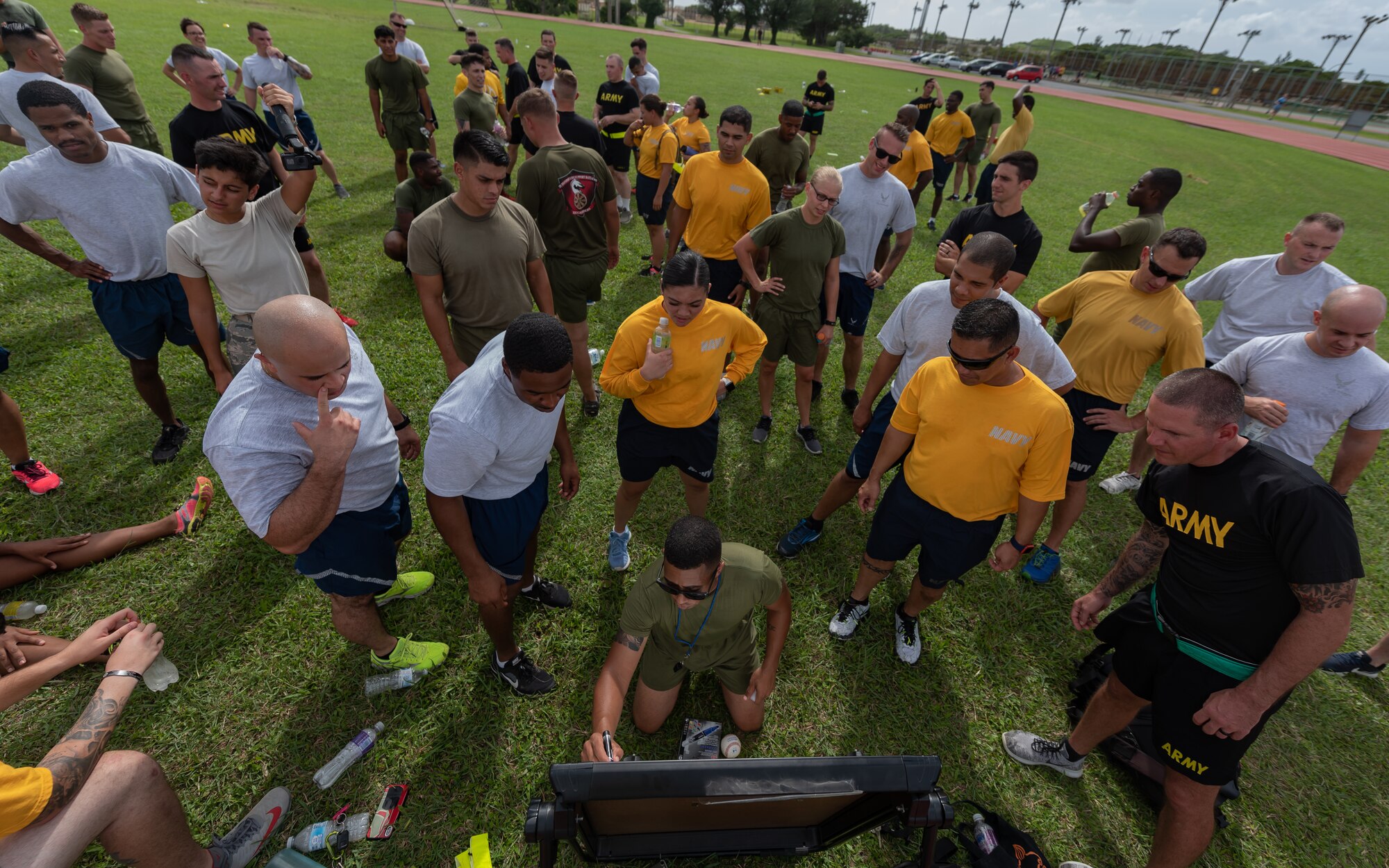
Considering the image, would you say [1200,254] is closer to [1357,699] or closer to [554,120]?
[1357,699]

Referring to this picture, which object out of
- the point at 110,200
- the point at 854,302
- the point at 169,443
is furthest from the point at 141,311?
the point at 854,302

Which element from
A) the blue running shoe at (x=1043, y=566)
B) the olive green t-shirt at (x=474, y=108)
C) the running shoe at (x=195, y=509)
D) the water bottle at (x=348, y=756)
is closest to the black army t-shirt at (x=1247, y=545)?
the blue running shoe at (x=1043, y=566)

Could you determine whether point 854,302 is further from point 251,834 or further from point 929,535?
point 251,834

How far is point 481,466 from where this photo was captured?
8.86 ft

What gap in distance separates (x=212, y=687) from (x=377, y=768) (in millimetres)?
1169

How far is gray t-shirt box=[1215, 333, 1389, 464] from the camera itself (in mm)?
3408

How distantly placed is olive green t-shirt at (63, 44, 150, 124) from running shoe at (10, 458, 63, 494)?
482cm

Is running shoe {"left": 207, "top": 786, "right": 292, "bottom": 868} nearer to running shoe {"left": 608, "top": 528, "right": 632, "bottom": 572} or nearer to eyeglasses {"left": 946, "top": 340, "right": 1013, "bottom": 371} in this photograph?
running shoe {"left": 608, "top": 528, "right": 632, "bottom": 572}

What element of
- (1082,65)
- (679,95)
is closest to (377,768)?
(679,95)

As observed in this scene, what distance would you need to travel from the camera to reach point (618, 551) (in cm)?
424

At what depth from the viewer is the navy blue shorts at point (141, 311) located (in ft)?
13.6

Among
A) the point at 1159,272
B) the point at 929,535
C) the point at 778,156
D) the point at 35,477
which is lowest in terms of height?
the point at 35,477

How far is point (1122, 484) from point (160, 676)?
7593 mm

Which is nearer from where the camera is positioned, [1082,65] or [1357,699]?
[1357,699]
